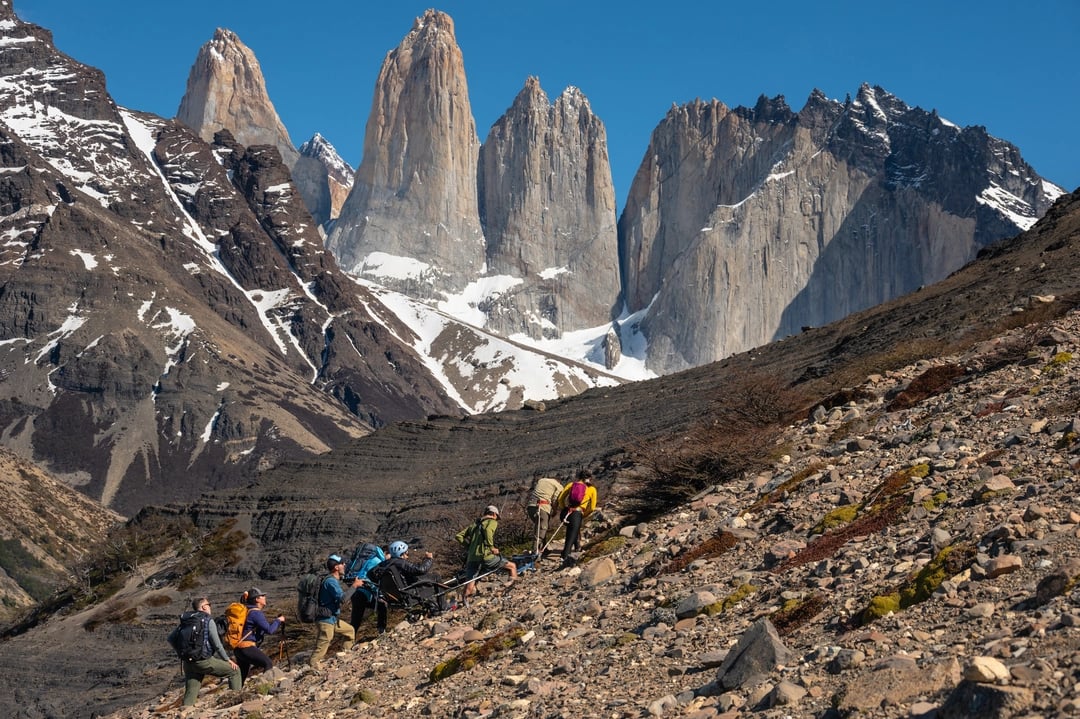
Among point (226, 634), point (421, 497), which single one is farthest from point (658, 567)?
point (421, 497)

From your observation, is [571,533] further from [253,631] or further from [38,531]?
[38,531]

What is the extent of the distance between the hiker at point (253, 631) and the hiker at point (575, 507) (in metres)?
4.74

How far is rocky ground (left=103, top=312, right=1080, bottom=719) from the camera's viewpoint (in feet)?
40.1

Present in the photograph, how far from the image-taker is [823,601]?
15453mm

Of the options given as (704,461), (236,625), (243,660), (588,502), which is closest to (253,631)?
(236,625)

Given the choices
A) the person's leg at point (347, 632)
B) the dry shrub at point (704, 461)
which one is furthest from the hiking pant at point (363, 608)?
the dry shrub at point (704, 461)

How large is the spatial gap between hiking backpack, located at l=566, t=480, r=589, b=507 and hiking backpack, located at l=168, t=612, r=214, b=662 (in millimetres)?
6407

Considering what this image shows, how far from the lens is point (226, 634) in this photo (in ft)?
74.6

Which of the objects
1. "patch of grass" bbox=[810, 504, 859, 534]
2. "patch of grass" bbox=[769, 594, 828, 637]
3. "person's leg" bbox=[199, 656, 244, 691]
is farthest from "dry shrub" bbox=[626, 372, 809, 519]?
"patch of grass" bbox=[769, 594, 828, 637]

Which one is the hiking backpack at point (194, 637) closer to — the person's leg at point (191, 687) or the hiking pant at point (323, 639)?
the person's leg at point (191, 687)

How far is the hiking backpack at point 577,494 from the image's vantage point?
79.8ft

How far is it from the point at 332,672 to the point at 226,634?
2.06 meters

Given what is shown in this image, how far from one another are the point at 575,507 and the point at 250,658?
5.75 meters

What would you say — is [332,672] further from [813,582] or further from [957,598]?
[957,598]
